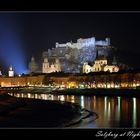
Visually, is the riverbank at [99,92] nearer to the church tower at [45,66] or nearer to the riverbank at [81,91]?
the riverbank at [81,91]

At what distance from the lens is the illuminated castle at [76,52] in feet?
24.0

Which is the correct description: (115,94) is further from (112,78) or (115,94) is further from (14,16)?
(14,16)

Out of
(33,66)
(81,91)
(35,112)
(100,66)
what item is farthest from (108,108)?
(35,112)

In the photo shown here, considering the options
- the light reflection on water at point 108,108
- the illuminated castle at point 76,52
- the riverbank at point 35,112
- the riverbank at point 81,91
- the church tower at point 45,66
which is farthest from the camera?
the riverbank at point 81,91

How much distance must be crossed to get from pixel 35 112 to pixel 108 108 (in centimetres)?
226

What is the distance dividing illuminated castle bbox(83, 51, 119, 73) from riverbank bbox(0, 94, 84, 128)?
62 centimetres

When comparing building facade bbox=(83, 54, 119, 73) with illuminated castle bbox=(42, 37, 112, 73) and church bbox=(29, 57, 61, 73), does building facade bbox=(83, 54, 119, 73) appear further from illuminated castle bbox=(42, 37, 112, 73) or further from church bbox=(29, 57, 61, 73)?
church bbox=(29, 57, 61, 73)

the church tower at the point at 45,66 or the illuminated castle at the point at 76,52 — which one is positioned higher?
the illuminated castle at the point at 76,52

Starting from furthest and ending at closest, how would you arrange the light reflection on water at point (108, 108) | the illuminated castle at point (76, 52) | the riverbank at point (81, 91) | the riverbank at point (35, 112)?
the riverbank at point (81, 91), the illuminated castle at point (76, 52), the light reflection on water at point (108, 108), the riverbank at point (35, 112)

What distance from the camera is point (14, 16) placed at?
6.86 meters

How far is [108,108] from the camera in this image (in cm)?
892

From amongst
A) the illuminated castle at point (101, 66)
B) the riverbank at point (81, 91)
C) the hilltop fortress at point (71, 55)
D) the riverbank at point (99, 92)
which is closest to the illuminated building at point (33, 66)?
the hilltop fortress at point (71, 55)

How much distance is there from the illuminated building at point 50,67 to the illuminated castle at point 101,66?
1.44 feet

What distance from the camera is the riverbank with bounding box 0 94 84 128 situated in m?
6.70
